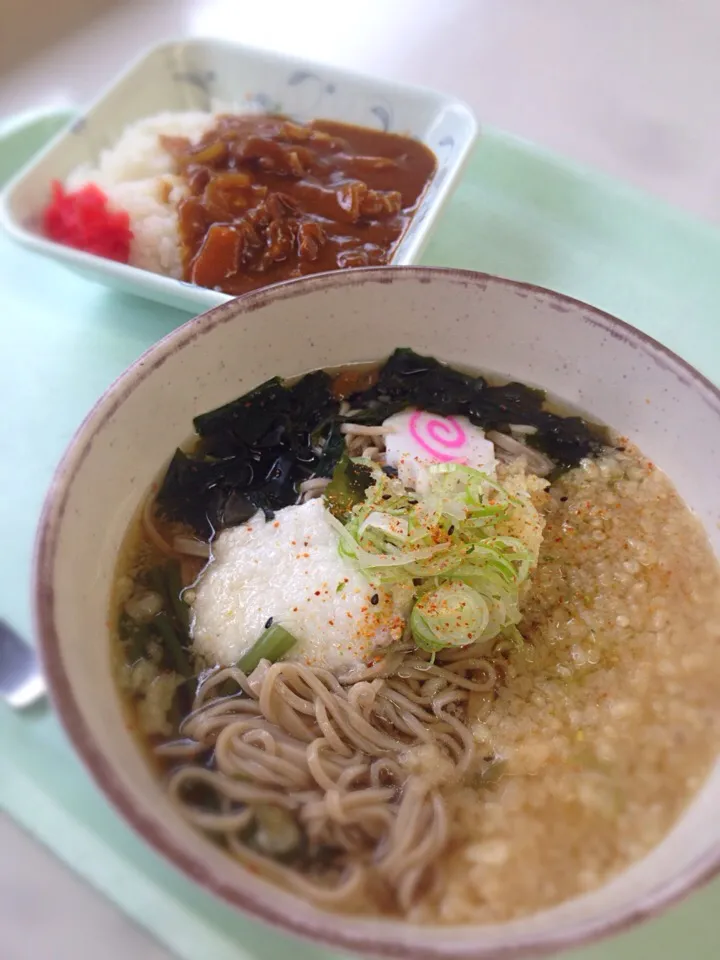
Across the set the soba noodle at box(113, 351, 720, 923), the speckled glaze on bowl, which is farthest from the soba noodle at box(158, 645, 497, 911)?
the speckled glaze on bowl

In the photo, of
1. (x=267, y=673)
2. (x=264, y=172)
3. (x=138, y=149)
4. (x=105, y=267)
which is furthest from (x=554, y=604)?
(x=138, y=149)

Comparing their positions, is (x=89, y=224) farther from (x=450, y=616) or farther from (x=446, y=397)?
(x=450, y=616)

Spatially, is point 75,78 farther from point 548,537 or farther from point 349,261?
point 548,537

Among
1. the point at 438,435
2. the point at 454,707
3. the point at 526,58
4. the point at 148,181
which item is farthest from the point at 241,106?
the point at 454,707

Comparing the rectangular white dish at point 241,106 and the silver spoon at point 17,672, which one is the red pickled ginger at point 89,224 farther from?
the silver spoon at point 17,672

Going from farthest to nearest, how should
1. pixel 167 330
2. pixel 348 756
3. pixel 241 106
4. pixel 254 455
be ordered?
pixel 241 106 < pixel 167 330 < pixel 254 455 < pixel 348 756

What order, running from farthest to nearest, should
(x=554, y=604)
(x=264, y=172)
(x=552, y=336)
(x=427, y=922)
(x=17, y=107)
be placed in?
(x=17, y=107), (x=264, y=172), (x=552, y=336), (x=554, y=604), (x=427, y=922)
